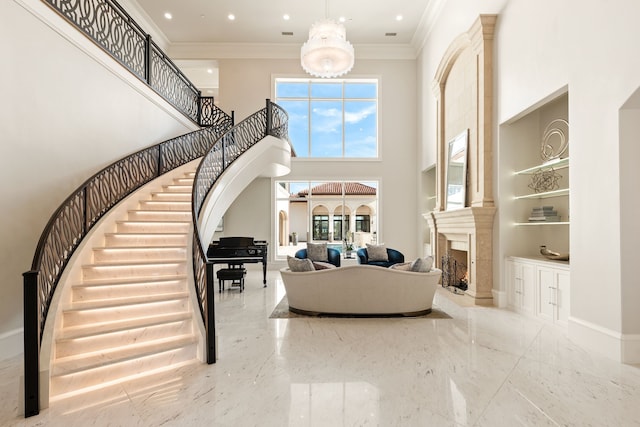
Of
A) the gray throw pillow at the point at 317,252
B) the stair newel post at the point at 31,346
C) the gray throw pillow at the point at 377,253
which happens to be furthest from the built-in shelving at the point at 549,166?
the stair newel post at the point at 31,346

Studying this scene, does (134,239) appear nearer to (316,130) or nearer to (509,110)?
(509,110)

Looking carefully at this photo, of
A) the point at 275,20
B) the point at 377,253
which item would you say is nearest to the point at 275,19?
the point at 275,20

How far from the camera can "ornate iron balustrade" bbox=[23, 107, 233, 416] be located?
9.27 ft

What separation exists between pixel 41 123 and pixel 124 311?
2.74m

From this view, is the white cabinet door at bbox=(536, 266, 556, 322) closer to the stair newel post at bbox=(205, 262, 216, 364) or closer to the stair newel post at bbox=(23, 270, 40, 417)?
the stair newel post at bbox=(205, 262, 216, 364)

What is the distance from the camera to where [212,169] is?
6.74m

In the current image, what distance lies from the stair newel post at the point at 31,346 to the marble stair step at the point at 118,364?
29 centimetres

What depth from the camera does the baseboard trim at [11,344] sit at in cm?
382

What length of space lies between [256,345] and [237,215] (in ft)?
25.8

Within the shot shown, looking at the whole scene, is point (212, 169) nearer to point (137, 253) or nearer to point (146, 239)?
point (146, 239)

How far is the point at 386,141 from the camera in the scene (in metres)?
11.7

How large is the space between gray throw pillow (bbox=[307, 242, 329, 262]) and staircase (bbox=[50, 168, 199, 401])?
3606 mm

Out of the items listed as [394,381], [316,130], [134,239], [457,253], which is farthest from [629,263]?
[316,130]

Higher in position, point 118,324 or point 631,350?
point 118,324
